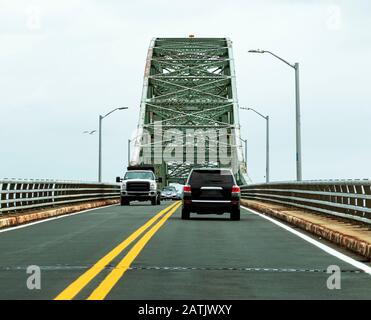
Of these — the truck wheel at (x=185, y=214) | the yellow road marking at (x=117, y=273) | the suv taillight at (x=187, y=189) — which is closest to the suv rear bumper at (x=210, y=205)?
the truck wheel at (x=185, y=214)

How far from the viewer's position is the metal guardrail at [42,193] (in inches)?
1013

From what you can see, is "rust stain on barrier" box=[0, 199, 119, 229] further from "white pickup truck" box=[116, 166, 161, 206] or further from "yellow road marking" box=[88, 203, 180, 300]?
"white pickup truck" box=[116, 166, 161, 206]

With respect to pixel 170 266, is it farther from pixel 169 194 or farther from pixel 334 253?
pixel 169 194

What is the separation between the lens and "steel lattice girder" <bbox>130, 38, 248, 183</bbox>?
84.2 meters

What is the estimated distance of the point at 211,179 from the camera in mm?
27453

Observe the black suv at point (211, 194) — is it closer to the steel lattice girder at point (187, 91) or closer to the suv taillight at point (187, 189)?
the suv taillight at point (187, 189)

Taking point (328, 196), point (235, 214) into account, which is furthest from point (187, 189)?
point (328, 196)

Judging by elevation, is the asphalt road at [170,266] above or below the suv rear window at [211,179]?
below

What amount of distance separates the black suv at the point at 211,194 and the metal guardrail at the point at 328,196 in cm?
245

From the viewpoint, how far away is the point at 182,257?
46.5ft

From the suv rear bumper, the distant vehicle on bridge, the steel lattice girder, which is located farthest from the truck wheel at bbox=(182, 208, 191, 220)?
the steel lattice girder

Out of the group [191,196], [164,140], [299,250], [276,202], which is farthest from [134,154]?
[299,250]

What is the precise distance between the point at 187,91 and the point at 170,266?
79.6m

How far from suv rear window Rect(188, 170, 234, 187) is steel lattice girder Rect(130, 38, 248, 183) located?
2002 inches
